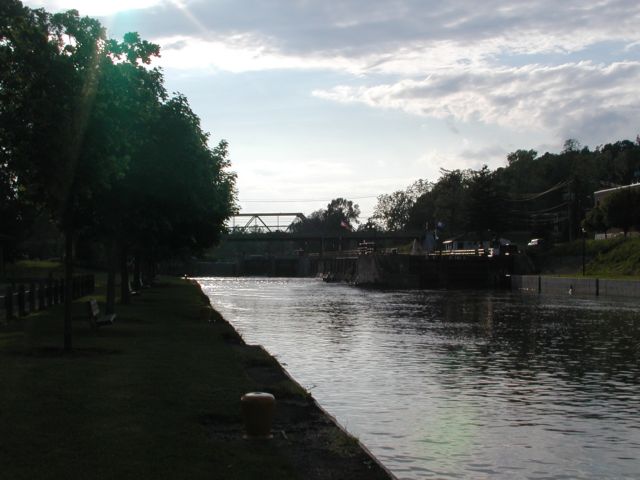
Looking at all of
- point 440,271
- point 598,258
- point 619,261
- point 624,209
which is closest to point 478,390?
point 619,261

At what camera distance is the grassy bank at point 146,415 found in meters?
10.5

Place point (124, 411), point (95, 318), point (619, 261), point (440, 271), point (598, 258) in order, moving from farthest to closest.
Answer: point (440, 271) < point (598, 258) < point (619, 261) < point (95, 318) < point (124, 411)

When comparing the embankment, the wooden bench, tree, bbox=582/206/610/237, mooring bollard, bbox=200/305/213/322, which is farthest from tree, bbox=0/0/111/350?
tree, bbox=582/206/610/237

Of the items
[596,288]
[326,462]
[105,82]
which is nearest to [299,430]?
[326,462]

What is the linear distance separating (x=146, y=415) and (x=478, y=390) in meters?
9.72

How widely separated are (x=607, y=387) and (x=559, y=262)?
305 feet

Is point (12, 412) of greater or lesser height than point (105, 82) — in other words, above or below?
below

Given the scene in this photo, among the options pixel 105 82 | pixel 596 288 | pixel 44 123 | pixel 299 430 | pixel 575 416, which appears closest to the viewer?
pixel 299 430

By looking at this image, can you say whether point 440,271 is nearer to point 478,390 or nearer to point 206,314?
point 206,314

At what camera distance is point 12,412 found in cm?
1335

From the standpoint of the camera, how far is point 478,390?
67.8 feet

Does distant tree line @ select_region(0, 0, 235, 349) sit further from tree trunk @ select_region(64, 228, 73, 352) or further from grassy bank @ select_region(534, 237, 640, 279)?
grassy bank @ select_region(534, 237, 640, 279)

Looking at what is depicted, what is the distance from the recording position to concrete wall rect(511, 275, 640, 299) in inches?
2842

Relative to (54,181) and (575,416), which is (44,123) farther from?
(575,416)
